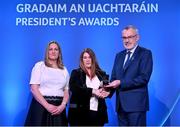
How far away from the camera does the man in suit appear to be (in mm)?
4262

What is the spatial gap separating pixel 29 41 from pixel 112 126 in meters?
1.58

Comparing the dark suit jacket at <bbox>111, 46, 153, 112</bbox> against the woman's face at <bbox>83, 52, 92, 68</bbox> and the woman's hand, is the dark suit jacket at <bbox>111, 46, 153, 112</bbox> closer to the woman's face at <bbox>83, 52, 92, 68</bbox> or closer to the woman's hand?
the woman's face at <bbox>83, 52, 92, 68</bbox>

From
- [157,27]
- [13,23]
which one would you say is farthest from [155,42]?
[13,23]

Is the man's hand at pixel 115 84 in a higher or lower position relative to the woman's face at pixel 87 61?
lower

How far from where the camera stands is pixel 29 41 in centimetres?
549

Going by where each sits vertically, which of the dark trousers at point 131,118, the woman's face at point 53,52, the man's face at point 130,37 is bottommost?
the dark trousers at point 131,118

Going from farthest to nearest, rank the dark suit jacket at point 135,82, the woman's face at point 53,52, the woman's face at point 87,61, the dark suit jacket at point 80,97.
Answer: the woman's face at point 53,52 → the woman's face at point 87,61 → the dark suit jacket at point 80,97 → the dark suit jacket at point 135,82

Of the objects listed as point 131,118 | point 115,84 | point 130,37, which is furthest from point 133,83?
point 130,37

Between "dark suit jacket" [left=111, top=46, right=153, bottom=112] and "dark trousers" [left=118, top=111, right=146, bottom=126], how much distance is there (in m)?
0.05

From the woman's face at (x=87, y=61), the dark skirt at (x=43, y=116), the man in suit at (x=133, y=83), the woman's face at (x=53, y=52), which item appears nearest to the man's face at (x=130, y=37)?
the man in suit at (x=133, y=83)

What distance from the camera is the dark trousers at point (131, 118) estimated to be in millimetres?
4262

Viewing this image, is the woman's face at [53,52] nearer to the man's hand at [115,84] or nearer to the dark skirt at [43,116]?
A: the dark skirt at [43,116]

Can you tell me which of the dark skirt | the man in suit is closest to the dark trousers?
the man in suit

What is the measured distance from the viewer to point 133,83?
13.9ft
